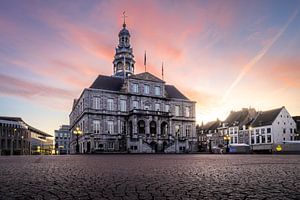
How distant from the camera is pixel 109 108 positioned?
64875mm

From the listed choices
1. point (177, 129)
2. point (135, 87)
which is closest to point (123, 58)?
point (135, 87)

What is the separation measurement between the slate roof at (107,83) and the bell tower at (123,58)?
6.78 meters

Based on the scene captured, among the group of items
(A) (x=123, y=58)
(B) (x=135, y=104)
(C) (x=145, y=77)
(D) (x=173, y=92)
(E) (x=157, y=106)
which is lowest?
(E) (x=157, y=106)

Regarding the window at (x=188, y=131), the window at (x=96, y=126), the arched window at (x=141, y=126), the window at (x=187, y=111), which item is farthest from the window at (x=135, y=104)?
the window at (x=188, y=131)

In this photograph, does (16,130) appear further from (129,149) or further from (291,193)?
(291,193)

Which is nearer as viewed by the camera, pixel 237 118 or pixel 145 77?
pixel 145 77

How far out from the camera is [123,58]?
7738cm

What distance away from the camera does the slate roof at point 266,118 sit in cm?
7366

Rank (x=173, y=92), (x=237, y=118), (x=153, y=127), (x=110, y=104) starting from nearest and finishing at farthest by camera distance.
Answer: (x=110, y=104) → (x=153, y=127) → (x=173, y=92) → (x=237, y=118)

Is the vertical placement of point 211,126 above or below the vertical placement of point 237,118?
below

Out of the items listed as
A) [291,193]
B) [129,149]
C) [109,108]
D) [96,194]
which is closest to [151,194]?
[96,194]

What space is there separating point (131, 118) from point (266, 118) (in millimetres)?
37190

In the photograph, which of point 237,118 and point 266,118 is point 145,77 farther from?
point 237,118

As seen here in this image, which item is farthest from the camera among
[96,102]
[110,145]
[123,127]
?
[123,127]
